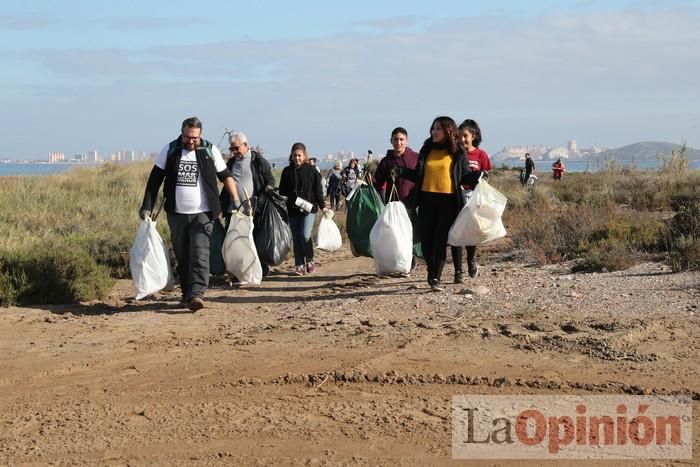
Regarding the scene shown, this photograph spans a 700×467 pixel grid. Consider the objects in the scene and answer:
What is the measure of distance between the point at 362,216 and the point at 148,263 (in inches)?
121

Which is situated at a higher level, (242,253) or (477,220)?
(477,220)

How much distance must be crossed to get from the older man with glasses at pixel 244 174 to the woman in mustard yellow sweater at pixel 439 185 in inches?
89.3

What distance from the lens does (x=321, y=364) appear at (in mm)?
6699

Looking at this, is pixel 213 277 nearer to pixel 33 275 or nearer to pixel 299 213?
pixel 299 213

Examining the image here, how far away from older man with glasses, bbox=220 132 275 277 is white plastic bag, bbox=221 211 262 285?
0.87 metres

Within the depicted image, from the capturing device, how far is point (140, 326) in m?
8.45

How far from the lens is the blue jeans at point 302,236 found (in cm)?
1198

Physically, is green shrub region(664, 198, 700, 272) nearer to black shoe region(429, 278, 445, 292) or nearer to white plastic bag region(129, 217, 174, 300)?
black shoe region(429, 278, 445, 292)

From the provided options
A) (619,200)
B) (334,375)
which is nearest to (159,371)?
(334,375)

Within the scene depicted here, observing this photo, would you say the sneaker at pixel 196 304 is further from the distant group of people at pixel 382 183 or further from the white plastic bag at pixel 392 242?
the white plastic bag at pixel 392 242

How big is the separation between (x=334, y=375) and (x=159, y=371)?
129 cm

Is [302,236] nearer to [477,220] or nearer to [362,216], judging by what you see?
[362,216]

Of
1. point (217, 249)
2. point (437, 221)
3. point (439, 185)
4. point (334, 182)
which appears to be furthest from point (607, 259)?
point (334, 182)

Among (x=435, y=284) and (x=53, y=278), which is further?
(x=53, y=278)
